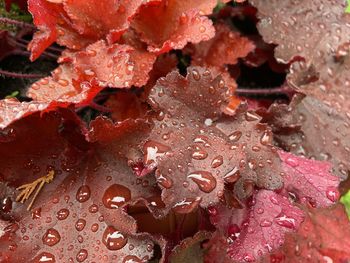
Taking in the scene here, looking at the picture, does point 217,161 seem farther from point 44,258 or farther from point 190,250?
point 44,258

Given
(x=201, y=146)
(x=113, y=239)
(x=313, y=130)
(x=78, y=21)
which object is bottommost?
(x=313, y=130)


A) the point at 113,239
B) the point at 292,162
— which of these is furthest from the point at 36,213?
the point at 292,162

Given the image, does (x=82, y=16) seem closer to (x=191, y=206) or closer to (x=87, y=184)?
(x=87, y=184)

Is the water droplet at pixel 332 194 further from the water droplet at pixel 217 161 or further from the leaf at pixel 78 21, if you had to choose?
the leaf at pixel 78 21

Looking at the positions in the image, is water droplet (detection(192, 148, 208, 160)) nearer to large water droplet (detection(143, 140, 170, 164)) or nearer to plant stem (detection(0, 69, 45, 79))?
large water droplet (detection(143, 140, 170, 164))

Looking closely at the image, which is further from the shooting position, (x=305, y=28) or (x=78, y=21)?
(x=305, y=28)

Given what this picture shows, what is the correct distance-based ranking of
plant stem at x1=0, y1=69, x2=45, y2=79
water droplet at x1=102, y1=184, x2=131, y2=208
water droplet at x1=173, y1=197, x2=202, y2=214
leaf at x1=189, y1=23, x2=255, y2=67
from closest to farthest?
water droplet at x1=173, y1=197, x2=202, y2=214, water droplet at x1=102, y1=184, x2=131, y2=208, plant stem at x1=0, y1=69, x2=45, y2=79, leaf at x1=189, y1=23, x2=255, y2=67

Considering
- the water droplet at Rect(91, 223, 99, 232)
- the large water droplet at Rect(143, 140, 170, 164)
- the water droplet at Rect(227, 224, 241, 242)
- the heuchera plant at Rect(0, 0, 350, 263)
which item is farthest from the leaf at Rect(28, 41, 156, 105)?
the water droplet at Rect(227, 224, 241, 242)

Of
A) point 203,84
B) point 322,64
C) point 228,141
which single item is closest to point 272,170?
point 228,141
